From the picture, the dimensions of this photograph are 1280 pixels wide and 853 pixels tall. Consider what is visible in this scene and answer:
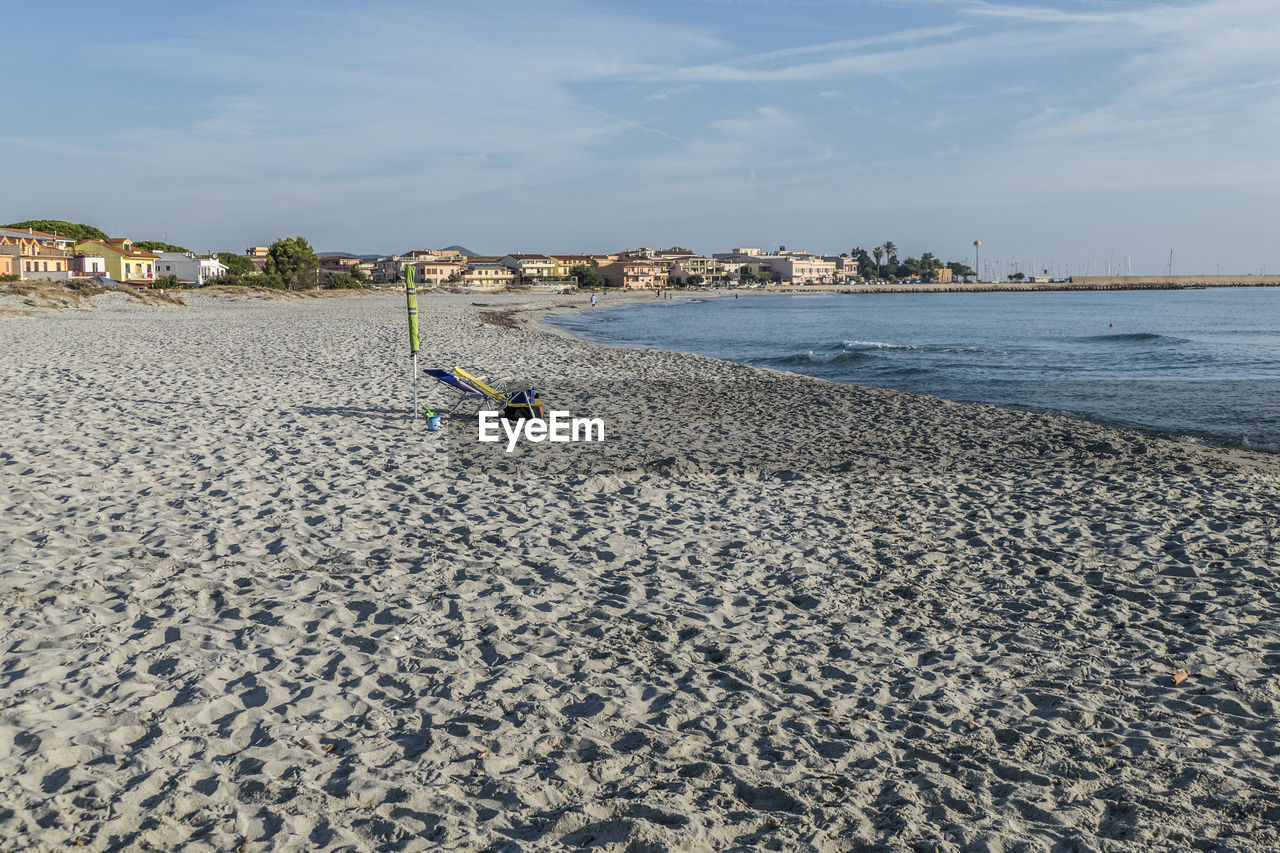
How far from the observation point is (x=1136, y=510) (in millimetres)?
8266

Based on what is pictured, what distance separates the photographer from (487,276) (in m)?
142

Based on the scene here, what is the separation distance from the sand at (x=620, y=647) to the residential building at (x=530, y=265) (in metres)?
142

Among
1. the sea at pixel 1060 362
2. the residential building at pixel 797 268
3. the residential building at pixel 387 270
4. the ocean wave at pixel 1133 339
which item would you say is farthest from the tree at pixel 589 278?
the ocean wave at pixel 1133 339

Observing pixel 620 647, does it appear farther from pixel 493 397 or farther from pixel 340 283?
pixel 340 283

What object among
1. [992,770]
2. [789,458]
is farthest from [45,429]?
[992,770]

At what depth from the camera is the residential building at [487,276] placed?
451 ft

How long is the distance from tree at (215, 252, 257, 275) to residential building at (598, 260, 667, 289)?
5593cm

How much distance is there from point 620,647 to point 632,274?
145798 mm

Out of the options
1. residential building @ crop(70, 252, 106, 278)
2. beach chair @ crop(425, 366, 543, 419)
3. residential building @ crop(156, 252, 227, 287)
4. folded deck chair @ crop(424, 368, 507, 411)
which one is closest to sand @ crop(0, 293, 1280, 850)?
beach chair @ crop(425, 366, 543, 419)

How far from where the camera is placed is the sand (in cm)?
354

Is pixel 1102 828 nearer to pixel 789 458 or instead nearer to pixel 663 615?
pixel 663 615

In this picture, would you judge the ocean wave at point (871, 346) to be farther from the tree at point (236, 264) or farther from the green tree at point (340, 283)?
the tree at point (236, 264)

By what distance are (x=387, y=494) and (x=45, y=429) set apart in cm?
506

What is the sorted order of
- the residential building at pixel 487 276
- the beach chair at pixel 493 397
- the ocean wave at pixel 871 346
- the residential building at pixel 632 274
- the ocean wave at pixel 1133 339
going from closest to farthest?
the beach chair at pixel 493 397, the ocean wave at pixel 871 346, the ocean wave at pixel 1133 339, the residential building at pixel 487 276, the residential building at pixel 632 274
